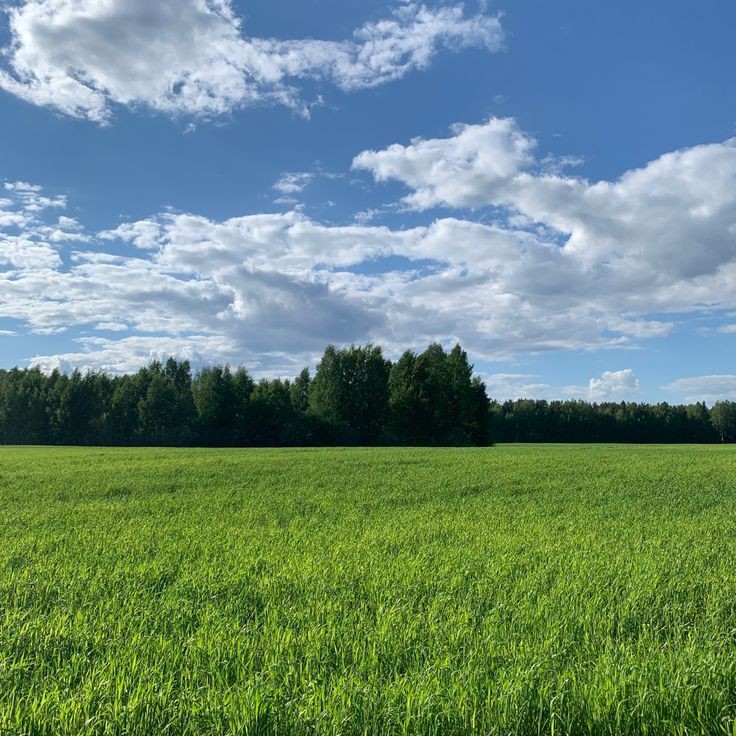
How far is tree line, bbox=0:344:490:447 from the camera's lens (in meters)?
84.4

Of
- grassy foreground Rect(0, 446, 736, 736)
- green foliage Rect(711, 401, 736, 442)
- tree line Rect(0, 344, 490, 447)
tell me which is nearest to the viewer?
grassy foreground Rect(0, 446, 736, 736)

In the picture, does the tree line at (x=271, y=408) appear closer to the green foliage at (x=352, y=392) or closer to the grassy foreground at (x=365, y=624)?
the green foliage at (x=352, y=392)

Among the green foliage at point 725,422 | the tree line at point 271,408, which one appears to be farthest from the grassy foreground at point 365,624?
the green foliage at point 725,422

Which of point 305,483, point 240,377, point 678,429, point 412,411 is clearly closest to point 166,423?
point 240,377

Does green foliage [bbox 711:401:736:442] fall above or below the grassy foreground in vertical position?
above

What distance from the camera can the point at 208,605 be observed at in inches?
251

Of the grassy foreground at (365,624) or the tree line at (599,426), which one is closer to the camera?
the grassy foreground at (365,624)

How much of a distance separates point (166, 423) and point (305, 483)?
235 ft

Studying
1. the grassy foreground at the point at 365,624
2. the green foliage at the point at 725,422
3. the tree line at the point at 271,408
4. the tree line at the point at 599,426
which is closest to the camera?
the grassy foreground at the point at 365,624

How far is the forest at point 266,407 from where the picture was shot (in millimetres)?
84438

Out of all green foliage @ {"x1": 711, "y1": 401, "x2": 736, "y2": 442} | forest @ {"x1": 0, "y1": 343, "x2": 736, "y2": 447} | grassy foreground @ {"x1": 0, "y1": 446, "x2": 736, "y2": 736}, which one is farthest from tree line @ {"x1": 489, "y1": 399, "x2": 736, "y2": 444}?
grassy foreground @ {"x1": 0, "y1": 446, "x2": 736, "y2": 736}

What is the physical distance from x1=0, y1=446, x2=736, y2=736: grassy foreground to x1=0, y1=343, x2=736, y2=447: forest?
71.3 meters

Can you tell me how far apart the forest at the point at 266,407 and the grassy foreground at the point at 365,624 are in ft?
234

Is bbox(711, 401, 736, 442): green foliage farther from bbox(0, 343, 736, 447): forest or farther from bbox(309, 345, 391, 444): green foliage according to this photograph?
bbox(309, 345, 391, 444): green foliage
